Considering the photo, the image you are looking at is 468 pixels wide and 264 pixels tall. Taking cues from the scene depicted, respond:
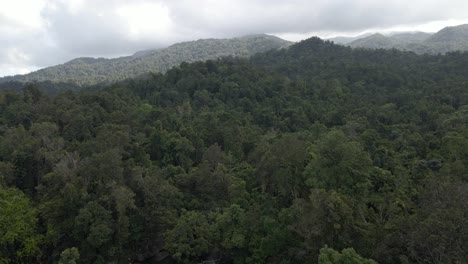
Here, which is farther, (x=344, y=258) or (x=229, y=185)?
(x=229, y=185)

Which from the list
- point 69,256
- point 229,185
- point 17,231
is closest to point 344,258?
point 229,185

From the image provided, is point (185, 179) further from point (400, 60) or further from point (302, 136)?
point (400, 60)

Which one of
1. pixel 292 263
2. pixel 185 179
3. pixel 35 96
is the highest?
pixel 35 96

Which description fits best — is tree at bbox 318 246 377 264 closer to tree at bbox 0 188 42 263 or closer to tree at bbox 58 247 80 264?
tree at bbox 58 247 80 264

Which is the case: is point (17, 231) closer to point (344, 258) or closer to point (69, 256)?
point (69, 256)

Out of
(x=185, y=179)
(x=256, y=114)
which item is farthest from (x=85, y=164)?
(x=256, y=114)

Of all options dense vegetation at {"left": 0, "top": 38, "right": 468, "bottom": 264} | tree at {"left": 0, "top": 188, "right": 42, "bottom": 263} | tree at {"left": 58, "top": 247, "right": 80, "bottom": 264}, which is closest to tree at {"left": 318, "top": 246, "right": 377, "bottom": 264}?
dense vegetation at {"left": 0, "top": 38, "right": 468, "bottom": 264}

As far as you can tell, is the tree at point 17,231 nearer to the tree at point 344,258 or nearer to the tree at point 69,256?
the tree at point 69,256

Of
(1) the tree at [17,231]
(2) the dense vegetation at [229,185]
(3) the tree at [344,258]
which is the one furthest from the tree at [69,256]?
(3) the tree at [344,258]
